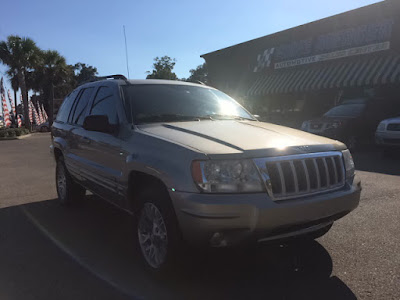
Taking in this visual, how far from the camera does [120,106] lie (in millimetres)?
3693

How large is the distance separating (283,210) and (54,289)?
1.96 m

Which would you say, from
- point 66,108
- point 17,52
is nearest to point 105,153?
point 66,108

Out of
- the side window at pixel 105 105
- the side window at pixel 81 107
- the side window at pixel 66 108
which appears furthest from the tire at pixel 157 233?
the side window at pixel 66 108

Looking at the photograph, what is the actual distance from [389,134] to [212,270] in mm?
8293

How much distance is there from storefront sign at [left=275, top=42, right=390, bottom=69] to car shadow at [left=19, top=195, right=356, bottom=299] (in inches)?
626

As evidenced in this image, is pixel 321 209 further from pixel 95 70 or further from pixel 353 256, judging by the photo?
pixel 95 70

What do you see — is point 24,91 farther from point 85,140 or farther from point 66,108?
point 85,140

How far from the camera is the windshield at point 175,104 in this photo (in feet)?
12.2

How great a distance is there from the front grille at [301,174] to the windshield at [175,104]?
1368 mm

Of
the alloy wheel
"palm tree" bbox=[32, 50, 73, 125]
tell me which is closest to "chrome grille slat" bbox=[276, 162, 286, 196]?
the alloy wheel

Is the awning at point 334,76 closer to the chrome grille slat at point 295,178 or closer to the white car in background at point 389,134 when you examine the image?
the white car in background at point 389,134

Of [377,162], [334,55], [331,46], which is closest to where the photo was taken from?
[377,162]

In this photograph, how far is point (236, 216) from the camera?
247 cm

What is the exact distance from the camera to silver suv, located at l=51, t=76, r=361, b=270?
2.52 metres
